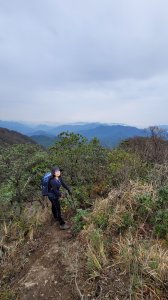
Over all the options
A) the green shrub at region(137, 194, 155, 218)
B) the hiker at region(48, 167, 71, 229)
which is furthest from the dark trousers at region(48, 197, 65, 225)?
the green shrub at region(137, 194, 155, 218)

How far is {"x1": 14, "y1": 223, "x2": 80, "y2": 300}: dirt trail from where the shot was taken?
5.64 metres

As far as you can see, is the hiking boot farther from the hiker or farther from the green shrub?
the green shrub

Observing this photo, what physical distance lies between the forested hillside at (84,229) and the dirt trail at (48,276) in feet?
0.06

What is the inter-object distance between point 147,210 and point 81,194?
2828mm

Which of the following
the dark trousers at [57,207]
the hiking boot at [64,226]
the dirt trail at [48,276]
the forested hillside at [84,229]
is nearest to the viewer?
the forested hillside at [84,229]

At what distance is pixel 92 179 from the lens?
410 inches

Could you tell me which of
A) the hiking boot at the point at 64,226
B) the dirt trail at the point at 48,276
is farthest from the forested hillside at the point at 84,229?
the hiking boot at the point at 64,226

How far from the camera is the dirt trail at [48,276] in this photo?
5.64 m

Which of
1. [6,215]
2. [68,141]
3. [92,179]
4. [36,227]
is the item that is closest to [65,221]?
[36,227]

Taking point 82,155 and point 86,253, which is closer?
point 86,253

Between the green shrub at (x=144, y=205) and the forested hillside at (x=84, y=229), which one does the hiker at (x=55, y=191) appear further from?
the green shrub at (x=144, y=205)

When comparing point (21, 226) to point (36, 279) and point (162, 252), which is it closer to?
point (36, 279)

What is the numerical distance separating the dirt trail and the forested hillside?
0.06ft

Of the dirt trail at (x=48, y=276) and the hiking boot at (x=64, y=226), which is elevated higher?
the hiking boot at (x=64, y=226)
